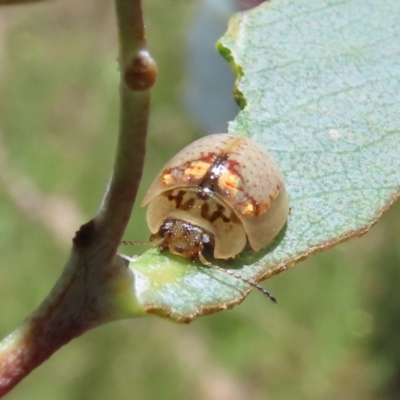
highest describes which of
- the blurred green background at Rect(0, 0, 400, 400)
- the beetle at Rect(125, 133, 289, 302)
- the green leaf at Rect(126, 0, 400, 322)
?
the green leaf at Rect(126, 0, 400, 322)

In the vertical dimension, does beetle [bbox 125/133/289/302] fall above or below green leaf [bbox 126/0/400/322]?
below

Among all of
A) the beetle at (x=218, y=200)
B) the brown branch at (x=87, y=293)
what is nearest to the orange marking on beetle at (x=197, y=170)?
the beetle at (x=218, y=200)

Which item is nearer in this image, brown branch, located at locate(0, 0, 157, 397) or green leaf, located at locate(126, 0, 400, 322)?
brown branch, located at locate(0, 0, 157, 397)

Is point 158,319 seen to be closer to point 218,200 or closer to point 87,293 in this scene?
point 218,200

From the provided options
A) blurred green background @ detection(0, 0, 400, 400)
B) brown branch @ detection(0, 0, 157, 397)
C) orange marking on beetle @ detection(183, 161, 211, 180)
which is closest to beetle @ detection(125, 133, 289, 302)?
orange marking on beetle @ detection(183, 161, 211, 180)

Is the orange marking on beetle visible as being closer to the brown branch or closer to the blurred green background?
the brown branch

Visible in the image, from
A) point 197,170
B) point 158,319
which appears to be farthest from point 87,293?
point 158,319
